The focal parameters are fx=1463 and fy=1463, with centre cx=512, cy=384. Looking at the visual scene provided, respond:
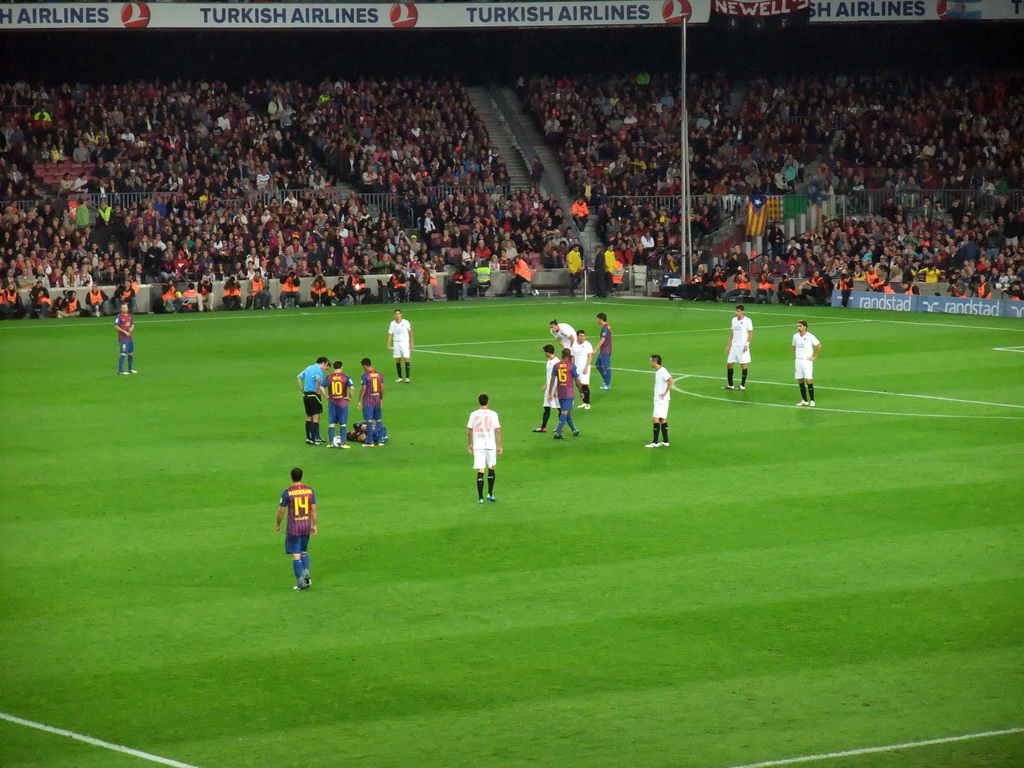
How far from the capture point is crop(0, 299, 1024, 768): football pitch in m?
12.6

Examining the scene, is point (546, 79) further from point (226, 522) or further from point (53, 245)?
point (226, 522)

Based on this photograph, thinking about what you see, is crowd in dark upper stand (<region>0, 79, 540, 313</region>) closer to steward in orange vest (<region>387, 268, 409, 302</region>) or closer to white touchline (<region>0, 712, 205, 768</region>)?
steward in orange vest (<region>387, 268, 409, 302</region>)

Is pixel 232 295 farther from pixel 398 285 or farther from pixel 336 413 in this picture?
pixel 336 413

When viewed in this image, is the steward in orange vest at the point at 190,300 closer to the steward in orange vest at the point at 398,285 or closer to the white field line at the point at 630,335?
the steward in orange vest at the point at 398,285

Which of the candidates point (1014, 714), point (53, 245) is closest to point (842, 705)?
point (1014, 714)

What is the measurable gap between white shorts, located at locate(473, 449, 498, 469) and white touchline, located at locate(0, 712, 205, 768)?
9303 mm

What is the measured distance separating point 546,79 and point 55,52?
2201 centimetres

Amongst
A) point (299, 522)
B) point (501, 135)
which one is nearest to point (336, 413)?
point (299, 522)

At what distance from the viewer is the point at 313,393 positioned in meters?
26.4

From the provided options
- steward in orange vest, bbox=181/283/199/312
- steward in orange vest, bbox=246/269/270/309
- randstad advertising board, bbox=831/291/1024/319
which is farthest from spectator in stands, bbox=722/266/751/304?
steward in orange vest, bbox=181/283/199/312

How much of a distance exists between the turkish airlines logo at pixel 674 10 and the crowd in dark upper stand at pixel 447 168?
5.73 m

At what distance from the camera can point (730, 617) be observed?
1580 centimetres

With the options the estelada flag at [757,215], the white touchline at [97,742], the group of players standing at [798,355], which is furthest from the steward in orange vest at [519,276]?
the white touchline at [97,742]

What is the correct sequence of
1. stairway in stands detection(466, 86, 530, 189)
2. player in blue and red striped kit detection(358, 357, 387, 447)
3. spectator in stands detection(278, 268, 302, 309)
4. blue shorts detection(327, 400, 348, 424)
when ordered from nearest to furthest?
player in blue and red striped kit detection(358, 357, 387, 447), blue shorts detection(327, 400, 348, 424), spectator in stands detection(278, 268, 302, 309), stairway in stands detection(466, 86, 530, 189)
